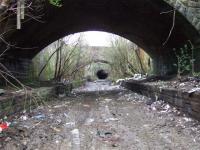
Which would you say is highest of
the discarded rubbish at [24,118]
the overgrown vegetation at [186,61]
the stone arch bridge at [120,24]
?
the stone arch bridge at [120,24]

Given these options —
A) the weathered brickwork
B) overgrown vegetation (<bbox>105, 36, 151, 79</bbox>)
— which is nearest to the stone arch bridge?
the weathered brickwork

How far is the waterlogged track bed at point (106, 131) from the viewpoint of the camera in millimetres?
5715

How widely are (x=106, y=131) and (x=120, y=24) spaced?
11.1m

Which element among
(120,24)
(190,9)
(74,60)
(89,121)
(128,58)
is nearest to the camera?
(89,121)

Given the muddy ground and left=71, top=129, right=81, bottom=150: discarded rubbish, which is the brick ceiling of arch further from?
left=71, top=129, right=81, bottom=150: discarded rubbish

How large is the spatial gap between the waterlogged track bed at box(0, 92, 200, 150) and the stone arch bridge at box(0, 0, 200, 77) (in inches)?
141

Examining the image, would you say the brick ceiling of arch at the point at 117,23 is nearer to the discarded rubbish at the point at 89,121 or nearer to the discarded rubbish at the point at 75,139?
the discarded rubbish at the point at 89,121

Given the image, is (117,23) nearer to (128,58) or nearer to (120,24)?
(120,24)

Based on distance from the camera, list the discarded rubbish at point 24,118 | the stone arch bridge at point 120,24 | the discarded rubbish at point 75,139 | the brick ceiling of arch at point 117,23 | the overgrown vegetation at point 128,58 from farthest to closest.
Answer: the overgrown vegetation at point 128,58 < the brick ceiling of arch at point 117,23 < the stone arch bridge at point 120,24 < the discarded rubbish at point 24,118 < the discarded rubbish at point 75,139

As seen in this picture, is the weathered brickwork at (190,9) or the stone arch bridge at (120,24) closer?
the weathered brickwork at (190,9)

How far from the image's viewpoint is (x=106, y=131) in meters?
6.70

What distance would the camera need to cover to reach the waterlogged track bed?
5.71 meters

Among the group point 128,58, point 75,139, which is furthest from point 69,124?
point 128,58

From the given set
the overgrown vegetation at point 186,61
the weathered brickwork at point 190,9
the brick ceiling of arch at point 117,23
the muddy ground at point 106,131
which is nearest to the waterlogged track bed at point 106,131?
the muddy ground at point 106,131
